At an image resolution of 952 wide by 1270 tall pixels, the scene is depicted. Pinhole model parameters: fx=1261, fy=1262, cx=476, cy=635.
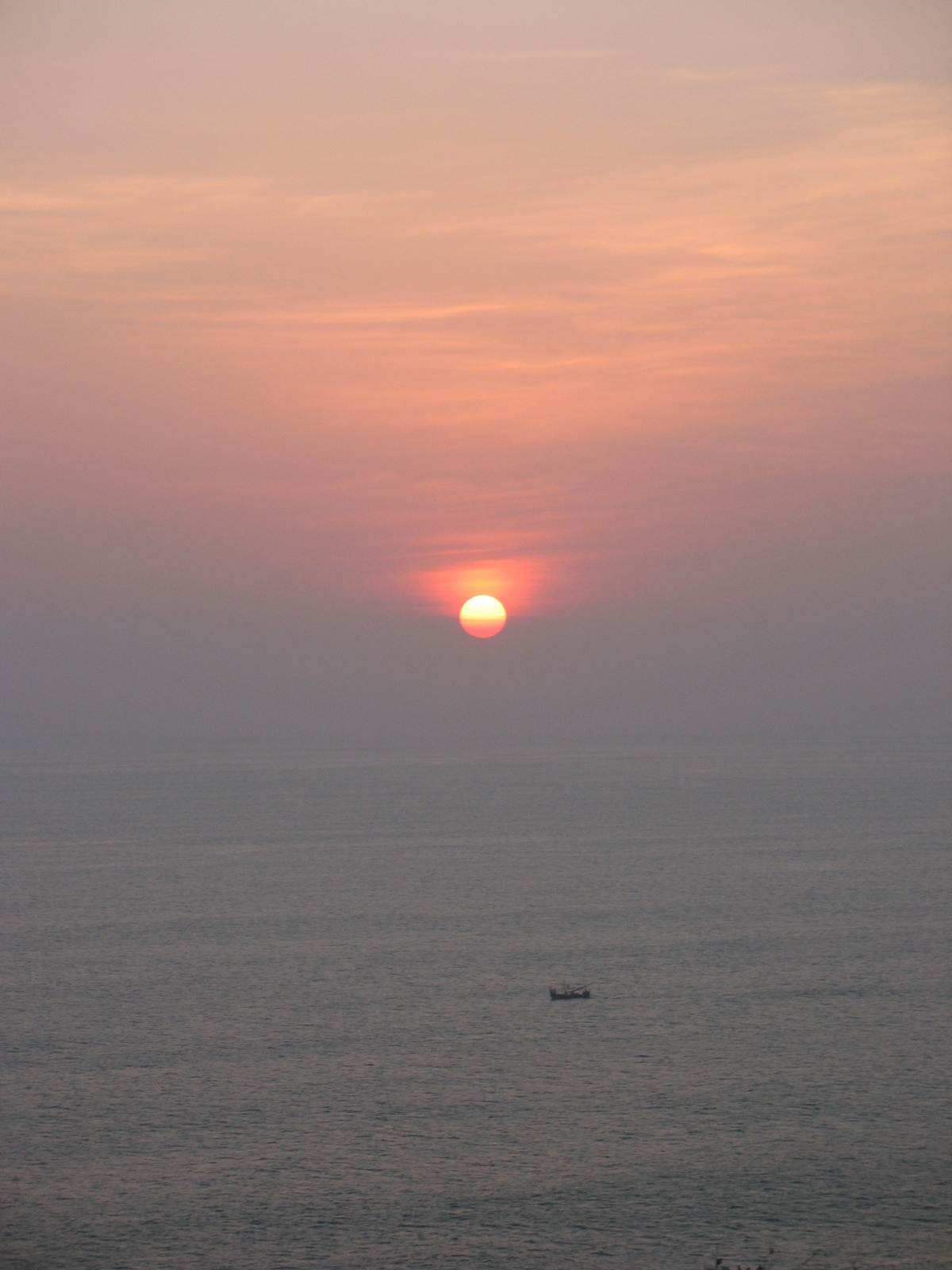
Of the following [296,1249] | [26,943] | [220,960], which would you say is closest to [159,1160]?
[296,1249]

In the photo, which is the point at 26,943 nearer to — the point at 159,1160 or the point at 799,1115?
the point at 159,1160

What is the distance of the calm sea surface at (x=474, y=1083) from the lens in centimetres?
6116

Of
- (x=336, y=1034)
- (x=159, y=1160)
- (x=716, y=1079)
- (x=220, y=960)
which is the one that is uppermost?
(x=220, y=960)

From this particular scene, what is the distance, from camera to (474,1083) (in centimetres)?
8012

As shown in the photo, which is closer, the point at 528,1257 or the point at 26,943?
the point at 528,1257

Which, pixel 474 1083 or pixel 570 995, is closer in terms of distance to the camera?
pixel 474 1083

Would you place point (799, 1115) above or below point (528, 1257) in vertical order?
above

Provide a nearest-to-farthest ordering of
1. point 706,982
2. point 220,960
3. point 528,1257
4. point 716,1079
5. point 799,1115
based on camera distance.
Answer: point 528,1257, point 799,1115, point 716,1079, point 706,982, point 220,960

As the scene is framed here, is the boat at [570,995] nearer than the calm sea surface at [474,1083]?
No

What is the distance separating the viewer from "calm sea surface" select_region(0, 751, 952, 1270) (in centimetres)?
6116

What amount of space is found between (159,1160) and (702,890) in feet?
310

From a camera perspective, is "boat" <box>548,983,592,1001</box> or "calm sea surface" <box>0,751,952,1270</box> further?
"boat" <box>548,983,592,1001</box>

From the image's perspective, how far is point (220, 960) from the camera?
381 feet

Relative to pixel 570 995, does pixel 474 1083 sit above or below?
below
